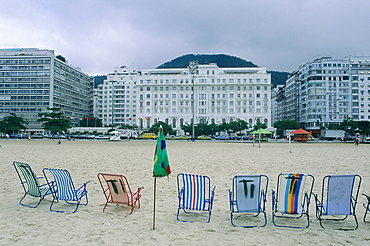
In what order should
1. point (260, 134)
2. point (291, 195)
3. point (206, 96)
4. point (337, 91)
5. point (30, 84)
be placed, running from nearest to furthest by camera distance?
point (291, 195), point (260, 134), point (337, 91), point (30, 84), point (206, 96)

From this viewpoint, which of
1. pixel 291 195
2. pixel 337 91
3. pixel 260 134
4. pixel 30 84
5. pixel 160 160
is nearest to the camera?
pixel 160 160

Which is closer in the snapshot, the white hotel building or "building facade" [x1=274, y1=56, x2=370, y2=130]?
"building facade" [x1=274, y1=56, x2=370, y2=130]

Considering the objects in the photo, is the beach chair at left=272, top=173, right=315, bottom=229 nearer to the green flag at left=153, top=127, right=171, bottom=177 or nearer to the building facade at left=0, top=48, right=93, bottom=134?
the green flag at left=153, top=127, right=171, bottom=177

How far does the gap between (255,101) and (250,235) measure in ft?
294

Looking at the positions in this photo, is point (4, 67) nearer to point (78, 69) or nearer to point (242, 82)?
point (78, 69)

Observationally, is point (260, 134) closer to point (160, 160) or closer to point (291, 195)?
point (291, 195)

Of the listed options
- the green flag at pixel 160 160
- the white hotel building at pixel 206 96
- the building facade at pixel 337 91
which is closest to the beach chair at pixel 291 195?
the green flag at pixel 160 160

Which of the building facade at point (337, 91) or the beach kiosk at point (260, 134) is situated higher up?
the building facade at point (337, 91)

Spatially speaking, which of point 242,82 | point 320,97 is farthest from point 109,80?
point 320,97

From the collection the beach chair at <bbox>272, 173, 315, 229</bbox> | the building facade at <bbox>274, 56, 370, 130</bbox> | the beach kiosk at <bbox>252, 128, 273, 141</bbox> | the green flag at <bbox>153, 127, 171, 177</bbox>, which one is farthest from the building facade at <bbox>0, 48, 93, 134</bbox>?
the beach chair at <bbox>272, 173, 315, 229</bbox>

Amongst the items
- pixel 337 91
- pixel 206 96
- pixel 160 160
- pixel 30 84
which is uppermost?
pixel 30 84

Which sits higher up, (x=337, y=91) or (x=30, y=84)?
(x=30, y=84)

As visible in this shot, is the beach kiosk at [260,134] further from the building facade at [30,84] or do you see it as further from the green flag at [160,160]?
the building facade at [30,84]

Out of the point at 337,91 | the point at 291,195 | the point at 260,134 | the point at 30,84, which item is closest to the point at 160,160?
Answer: the point at 291,195
